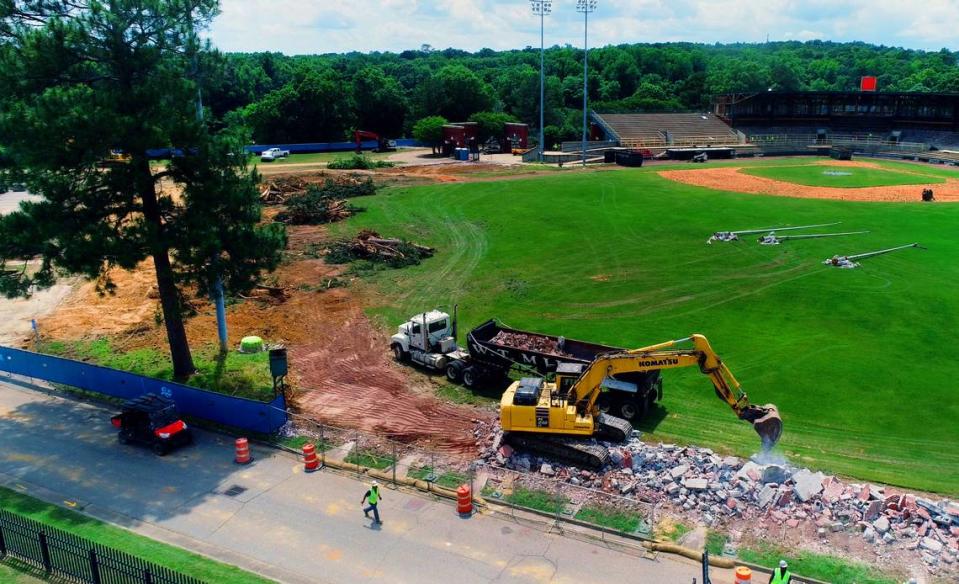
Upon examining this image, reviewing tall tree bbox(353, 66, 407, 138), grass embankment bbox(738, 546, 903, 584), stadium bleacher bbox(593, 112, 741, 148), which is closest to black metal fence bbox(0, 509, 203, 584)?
grass embankment bbox(738, 546, 903, 584)

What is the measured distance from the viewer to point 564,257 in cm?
4869

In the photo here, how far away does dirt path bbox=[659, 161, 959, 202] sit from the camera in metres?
67.2

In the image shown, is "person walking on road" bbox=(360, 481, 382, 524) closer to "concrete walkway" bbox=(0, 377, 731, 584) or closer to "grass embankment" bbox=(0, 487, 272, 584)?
"concrete walkway" bbox=(0, 377, 731, 584)

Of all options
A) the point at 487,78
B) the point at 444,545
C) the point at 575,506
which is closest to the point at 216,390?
the point at 444,545

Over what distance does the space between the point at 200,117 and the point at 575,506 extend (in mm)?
20484

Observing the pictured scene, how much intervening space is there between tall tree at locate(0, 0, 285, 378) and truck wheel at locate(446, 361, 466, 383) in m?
8.93

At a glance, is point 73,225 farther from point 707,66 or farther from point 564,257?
point 707,66

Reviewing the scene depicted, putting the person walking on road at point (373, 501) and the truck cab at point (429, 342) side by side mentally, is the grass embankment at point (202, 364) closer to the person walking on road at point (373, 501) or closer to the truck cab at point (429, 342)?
the truck cab at point (429, 342)

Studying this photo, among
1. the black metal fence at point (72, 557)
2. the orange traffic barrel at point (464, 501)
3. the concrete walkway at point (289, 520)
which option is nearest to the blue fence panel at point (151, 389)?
the concrete walkway at point (289, 520)

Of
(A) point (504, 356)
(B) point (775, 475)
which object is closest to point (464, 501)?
(A) point (504, 356)

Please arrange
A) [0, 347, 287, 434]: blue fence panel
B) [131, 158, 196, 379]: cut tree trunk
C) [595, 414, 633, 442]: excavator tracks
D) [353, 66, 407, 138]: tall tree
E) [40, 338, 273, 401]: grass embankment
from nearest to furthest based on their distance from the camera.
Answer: [595, 414, 633, 442]: excavator tracks, [0, 347, 287, 434]: blue fence panel, [131, 158, 196, 379]: cut tree trunk, [40, 338, 273, 401]: grass embankment, [353, 66, 407, 138]: tall tree

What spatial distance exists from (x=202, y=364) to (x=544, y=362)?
1549 cm

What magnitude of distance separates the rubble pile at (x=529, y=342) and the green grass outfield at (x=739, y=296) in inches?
190

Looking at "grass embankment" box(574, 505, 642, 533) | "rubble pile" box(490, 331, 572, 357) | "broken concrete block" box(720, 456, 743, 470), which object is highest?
"rubble pile" box(490, 331, 572, 357)
